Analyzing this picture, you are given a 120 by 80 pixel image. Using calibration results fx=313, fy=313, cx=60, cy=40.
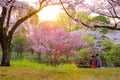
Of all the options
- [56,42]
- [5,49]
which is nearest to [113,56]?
[56,42]

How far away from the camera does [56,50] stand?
103 feet

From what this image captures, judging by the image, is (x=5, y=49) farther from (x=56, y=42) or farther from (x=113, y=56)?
(x=56, y=42)

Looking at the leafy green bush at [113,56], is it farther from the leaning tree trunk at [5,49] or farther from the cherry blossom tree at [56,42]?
the leaning tree trunk at [5,49]

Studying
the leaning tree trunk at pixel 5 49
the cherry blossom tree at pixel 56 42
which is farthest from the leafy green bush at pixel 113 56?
the leaning tree trunk at pixel 5 49

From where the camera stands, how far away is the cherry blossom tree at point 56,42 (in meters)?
31.8

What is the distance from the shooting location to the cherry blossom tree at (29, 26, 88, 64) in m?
31.8

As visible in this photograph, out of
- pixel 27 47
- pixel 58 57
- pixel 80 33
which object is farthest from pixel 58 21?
pixel 58 57

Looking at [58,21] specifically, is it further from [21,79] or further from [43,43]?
[21,79]

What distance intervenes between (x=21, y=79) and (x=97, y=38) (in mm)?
26380

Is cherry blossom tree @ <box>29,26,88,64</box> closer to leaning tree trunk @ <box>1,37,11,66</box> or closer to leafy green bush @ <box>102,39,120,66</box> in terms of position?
leafy green bush @ <box>102,39,120,66</box>

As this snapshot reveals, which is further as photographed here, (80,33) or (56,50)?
(80,33)

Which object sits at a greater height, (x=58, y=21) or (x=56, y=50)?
(x=58, y=21)

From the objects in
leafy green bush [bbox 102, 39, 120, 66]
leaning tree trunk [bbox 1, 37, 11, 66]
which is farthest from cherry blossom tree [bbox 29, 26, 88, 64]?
leaning tree trunk [bbox 1, 37, 11, 66]

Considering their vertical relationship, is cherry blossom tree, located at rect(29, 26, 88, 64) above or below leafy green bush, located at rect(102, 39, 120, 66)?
above
